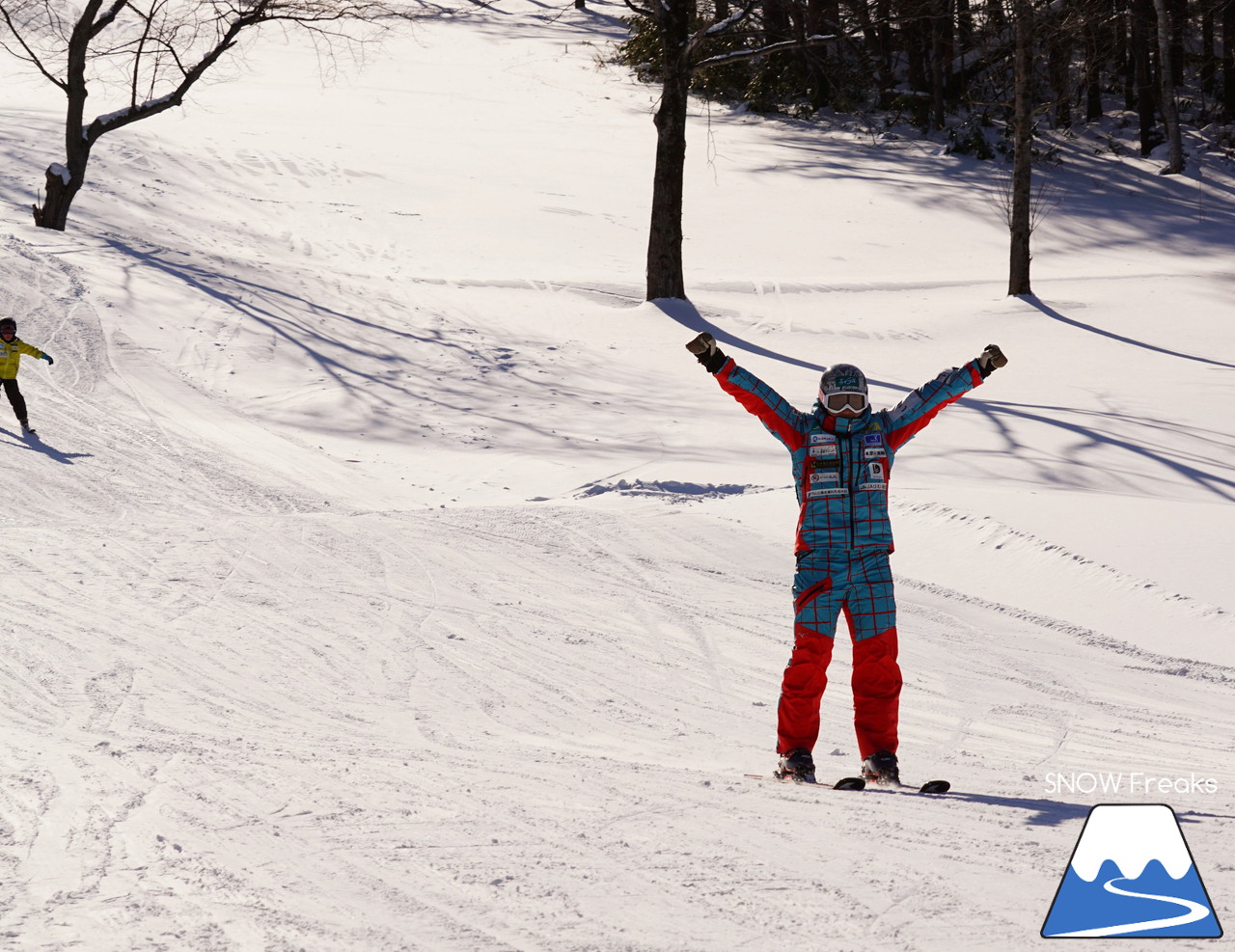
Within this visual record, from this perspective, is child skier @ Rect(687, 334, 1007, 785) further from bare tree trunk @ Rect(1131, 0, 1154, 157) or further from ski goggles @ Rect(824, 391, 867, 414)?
bare tree trunk @ Rect(1131, 0, 1154, 157)

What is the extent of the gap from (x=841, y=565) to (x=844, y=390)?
74cm

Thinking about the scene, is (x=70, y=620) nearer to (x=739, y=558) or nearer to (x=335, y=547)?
(x=335, y=547)

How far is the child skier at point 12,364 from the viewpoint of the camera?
471 inches

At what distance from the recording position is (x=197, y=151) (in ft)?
81.6

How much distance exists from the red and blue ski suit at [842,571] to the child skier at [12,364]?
9411 mm


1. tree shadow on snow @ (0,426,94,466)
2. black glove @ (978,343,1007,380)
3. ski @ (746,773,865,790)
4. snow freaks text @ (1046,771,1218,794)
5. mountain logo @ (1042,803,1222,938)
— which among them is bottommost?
tree shadow on snow @ (0,426,94,466)

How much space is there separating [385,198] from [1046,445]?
15.3 metres

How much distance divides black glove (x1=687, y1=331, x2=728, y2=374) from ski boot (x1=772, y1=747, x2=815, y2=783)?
165 cm

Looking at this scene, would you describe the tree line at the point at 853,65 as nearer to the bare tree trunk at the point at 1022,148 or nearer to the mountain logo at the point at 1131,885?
the bare tree trunk at the point at 1022,148

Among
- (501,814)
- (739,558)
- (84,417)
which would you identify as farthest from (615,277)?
(501,814)

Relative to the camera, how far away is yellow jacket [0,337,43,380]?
39.8ft

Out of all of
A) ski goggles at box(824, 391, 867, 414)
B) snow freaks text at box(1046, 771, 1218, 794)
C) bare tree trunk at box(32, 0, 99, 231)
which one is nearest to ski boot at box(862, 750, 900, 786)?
snow freaks text at box(1046, 771, 1218, 794)

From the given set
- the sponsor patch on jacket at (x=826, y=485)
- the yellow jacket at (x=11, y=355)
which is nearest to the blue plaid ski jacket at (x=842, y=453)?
the sponsor patch on jacket at (x=826, y=485)

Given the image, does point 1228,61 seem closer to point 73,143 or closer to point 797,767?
point 73,143
